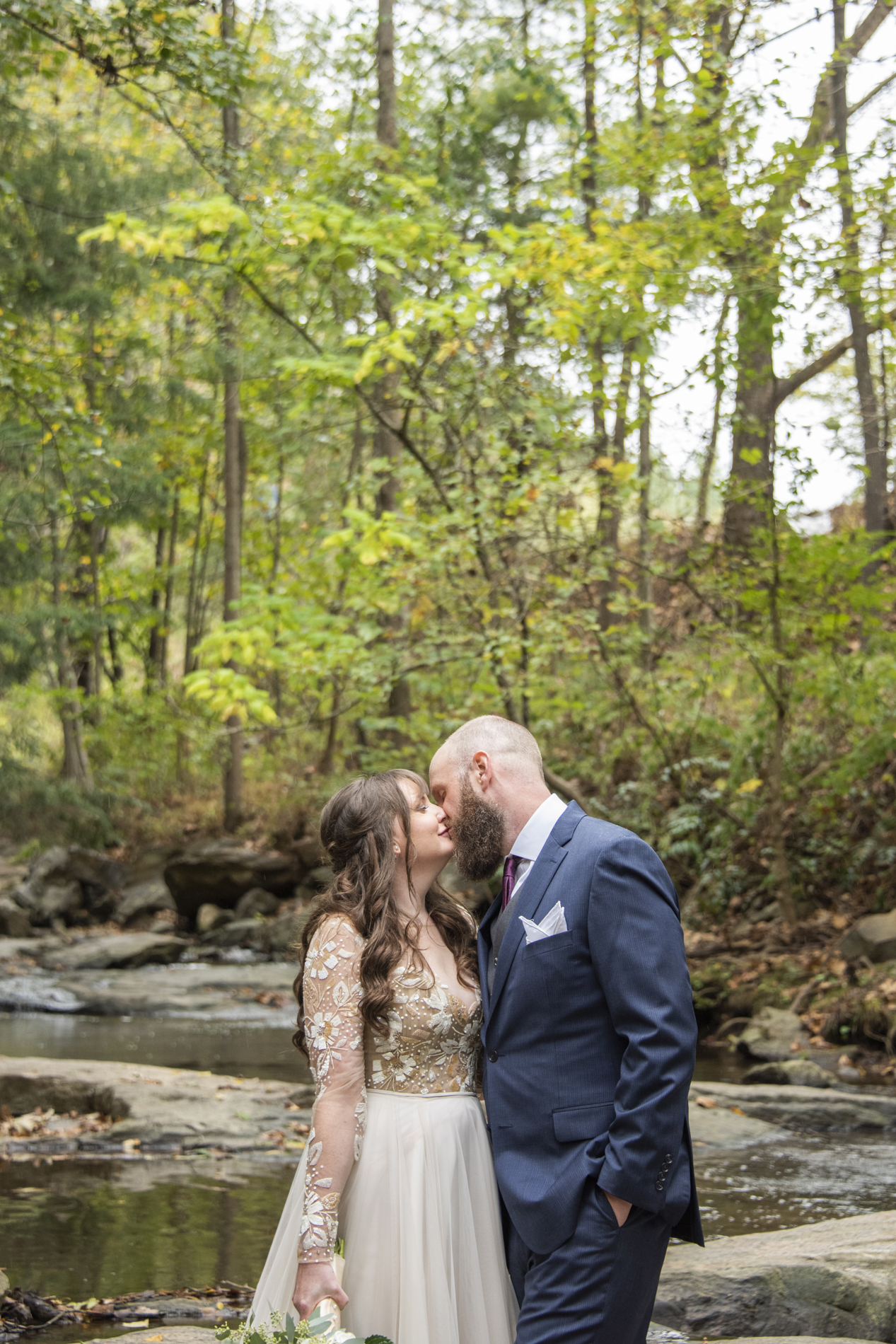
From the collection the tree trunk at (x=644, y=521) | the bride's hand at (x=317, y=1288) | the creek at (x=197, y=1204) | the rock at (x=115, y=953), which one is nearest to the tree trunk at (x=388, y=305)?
the tree trunk at (x=644, y=521)

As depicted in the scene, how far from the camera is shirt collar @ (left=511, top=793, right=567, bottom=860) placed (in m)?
2.90

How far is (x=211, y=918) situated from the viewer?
17672mm

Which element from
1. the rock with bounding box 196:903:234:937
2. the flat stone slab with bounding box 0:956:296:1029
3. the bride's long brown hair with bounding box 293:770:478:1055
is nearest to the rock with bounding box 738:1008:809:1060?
the flat stone slab with bounding box 0:956:296:1029

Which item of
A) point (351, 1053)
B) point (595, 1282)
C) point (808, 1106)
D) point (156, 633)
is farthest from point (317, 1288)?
point (156, 633)

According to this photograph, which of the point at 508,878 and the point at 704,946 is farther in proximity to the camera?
the point at 704,946

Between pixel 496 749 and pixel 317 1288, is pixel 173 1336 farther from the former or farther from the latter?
pixel 496 749

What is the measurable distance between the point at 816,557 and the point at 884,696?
2341 millimetres

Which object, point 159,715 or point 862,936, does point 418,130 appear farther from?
point 862,936

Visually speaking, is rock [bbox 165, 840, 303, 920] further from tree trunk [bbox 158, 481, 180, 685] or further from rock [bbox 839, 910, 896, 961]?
rock [bbox 839, 910, 896, 961]

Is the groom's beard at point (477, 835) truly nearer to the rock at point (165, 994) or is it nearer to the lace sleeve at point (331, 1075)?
the lace sleeve at point (331, 1075)

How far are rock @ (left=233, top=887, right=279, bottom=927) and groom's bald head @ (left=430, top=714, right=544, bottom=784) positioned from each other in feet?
49.7

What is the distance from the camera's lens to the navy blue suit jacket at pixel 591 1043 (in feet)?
8.07

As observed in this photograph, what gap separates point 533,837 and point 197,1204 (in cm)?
431

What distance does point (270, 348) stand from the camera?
58.6 ft
